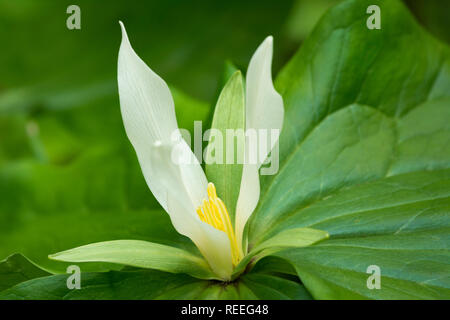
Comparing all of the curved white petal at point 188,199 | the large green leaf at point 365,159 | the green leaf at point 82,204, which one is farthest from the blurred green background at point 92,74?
the curved white petal at point 188,199

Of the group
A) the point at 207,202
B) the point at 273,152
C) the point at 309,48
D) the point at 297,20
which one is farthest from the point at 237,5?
the point at 207,202

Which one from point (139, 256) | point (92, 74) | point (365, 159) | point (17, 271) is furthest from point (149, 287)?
point (92, 74)

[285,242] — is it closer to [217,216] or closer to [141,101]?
[217,216]

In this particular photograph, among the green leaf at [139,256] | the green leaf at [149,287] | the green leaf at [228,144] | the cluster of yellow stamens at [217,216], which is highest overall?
the green leaf at [228,144]

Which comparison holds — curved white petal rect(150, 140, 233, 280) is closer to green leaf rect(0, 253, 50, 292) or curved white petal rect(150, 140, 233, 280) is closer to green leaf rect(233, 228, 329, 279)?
green leaf rect(233, 228, 329, 279)

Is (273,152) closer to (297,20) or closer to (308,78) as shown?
(308,78)

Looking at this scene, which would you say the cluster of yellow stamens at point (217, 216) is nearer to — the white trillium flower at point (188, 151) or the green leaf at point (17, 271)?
the white trillium flower at point (188, 151)

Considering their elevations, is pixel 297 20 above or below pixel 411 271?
above
